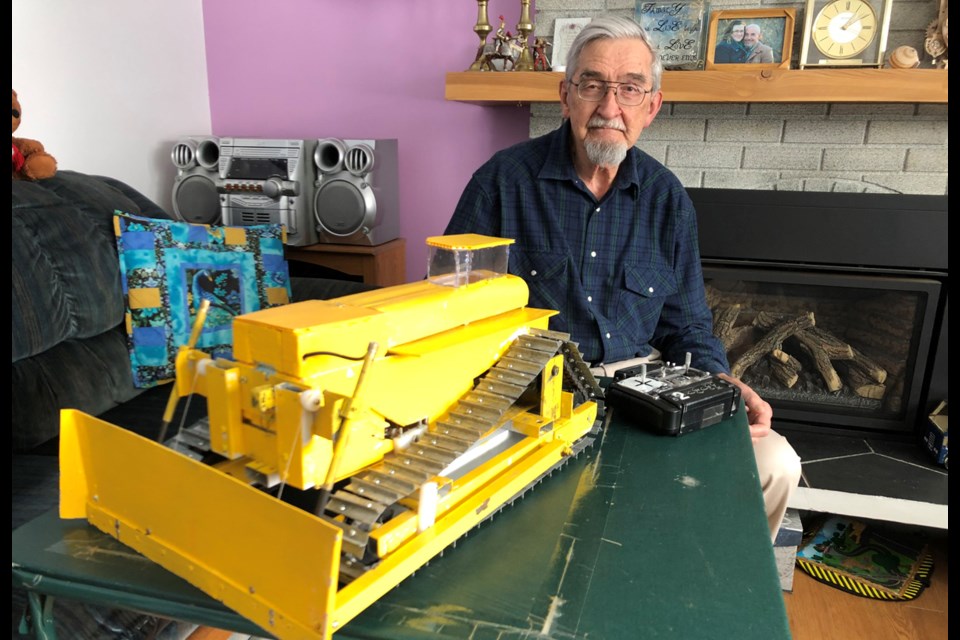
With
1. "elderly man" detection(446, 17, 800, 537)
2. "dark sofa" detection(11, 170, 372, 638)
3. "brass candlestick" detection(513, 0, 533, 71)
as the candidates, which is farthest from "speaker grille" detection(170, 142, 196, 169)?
"elderly man" detection(446, 17, 800, 537)

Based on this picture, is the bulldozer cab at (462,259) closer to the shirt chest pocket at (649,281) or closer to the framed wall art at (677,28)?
the shirt chest pocket at (649,281)

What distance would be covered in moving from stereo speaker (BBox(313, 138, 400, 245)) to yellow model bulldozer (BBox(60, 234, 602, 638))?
152cm

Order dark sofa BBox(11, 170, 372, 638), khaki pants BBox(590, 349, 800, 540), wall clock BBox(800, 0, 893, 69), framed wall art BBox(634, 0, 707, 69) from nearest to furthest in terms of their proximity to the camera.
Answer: khaki pants BBox(590, 349, 800, 540)
dark sofa BBox(11, 170, 372, 638)
wall clock BBox(800, 0, 893, 69)
framed wall art BBox(634, 0, 707, 69)

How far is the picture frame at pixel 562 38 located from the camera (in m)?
2.04

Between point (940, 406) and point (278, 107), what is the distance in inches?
100

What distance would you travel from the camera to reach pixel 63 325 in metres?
1.55

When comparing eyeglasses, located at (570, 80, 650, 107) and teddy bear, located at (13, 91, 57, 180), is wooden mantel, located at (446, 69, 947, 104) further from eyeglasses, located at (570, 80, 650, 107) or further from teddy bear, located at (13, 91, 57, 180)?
teddy bear, located at (13, 91, 57, 180)

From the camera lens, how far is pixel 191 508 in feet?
1.97

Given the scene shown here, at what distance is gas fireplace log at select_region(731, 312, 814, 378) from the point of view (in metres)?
2.08

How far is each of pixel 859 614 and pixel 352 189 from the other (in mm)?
1894

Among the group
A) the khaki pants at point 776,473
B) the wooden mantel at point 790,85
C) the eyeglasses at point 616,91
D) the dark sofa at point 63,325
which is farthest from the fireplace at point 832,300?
the dark sofa at point 63,325

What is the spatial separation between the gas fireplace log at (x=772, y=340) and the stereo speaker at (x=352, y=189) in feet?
4.29

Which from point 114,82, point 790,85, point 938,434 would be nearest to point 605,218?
point 790,85

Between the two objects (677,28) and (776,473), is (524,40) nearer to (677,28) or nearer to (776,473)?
Result: (677,28)
